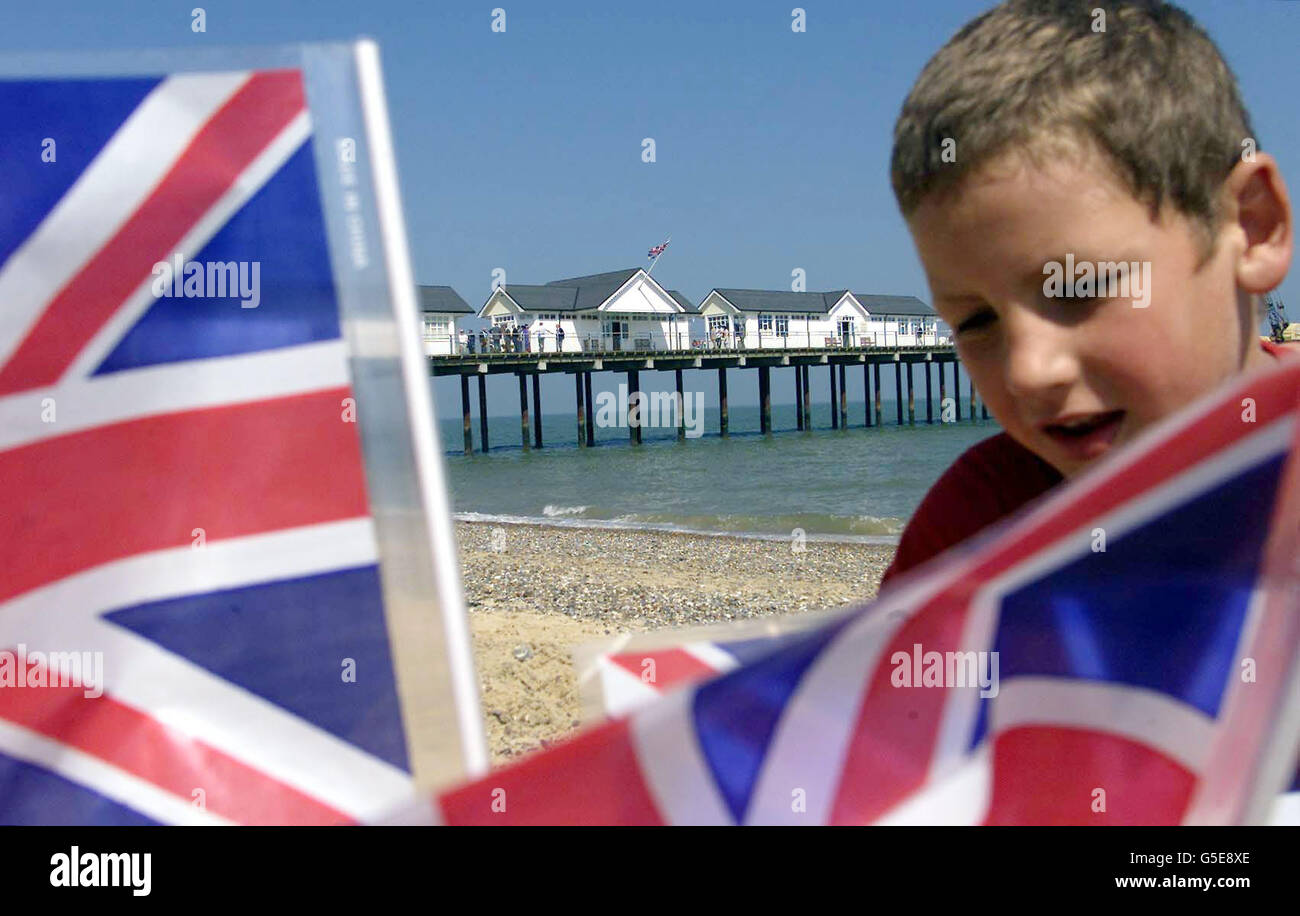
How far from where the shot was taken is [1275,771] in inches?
25.7

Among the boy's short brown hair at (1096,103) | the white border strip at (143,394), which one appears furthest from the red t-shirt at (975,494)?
the white border strip at (143,394)

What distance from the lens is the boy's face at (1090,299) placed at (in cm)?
93

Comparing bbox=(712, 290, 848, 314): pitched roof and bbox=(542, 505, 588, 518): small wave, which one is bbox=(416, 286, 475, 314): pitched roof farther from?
bbox=(542, 505, 588, 518): small wave

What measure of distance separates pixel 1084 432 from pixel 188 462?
2.78 ft

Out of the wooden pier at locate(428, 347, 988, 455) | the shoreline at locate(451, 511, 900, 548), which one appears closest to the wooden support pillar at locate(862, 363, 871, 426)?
the wooden pier at locate(428, 347, 988, 455)

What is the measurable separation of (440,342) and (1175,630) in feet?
143

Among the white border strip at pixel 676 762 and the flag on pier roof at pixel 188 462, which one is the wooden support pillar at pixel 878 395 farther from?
the white border strip at pixel 676 762

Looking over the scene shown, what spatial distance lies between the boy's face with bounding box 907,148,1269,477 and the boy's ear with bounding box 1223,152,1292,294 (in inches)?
1.0

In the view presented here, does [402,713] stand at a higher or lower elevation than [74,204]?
lower

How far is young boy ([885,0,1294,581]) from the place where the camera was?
93 centimetres

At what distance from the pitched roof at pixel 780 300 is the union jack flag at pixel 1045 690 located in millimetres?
53697
